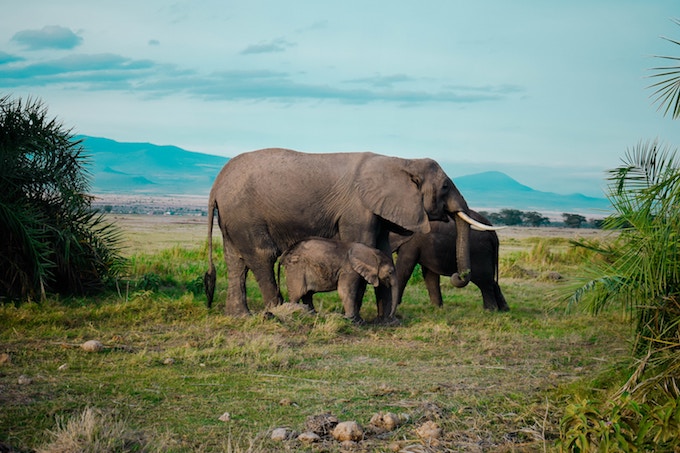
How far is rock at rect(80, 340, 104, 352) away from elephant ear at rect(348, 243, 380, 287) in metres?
3.65

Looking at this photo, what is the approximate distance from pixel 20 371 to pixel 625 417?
18.9 feet

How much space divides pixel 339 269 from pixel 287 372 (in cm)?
304

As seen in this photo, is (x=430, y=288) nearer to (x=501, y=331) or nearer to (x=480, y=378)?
(x=501, y=331)

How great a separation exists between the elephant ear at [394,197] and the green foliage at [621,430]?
6.39m

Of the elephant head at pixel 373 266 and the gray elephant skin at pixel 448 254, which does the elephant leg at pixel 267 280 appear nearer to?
the elephant head at pixel 373 266

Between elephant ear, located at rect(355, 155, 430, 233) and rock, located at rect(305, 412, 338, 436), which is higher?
elephant ear, located at rect(355, 155, 430, 233)

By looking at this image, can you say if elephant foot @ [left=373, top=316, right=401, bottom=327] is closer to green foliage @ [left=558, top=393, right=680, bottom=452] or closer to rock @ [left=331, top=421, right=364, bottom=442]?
rock @ [left=331, top=421, right=364, bottom=442]

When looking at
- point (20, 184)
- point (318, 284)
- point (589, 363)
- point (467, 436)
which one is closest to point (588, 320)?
point (589, 363)

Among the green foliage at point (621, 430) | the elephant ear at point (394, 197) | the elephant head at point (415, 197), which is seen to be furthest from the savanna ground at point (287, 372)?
the elephant ear at point (394, 197)

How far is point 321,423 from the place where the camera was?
6.41m

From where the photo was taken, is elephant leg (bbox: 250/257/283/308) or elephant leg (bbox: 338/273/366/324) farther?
elephant leg (bbox: 250/257/283/308)

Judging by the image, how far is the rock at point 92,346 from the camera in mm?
9078

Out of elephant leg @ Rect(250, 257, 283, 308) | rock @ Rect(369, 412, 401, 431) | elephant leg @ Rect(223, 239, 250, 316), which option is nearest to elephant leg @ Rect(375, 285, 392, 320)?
elephant leg @ Rect(250, 257, 283, 308)

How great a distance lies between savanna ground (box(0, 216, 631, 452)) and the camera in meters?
6.34
